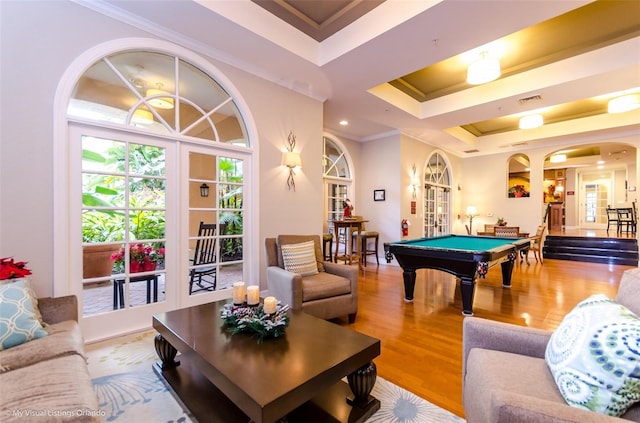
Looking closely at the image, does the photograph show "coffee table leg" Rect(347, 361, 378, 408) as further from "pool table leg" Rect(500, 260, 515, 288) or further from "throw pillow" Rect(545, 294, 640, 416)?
"pool table leg" Rect(500, 260, 515, 288)

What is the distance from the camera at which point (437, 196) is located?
25.9ft

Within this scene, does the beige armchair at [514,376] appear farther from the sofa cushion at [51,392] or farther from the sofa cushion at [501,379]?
the sofa cushion at [51,392]

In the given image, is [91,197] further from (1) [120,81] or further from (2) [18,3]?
(2) [18,3]

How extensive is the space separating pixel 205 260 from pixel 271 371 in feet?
7.58

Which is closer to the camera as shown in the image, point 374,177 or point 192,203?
point 192,203

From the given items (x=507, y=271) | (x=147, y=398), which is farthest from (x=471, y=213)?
(x=147, y=398)

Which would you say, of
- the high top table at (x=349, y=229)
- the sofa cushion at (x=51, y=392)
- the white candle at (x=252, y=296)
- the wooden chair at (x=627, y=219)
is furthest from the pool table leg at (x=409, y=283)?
the wooden chair at (x=627, y=219)

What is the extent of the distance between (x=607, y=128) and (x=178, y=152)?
8513mm

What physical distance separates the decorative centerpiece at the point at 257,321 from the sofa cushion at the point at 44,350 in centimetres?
86

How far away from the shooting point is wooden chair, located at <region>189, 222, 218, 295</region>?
10.8 ft

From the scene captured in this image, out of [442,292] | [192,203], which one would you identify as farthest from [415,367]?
[192,203]

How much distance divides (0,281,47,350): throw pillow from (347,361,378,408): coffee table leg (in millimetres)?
1934

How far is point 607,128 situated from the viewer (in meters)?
6.09

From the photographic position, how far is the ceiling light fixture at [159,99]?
3018 millimetres
